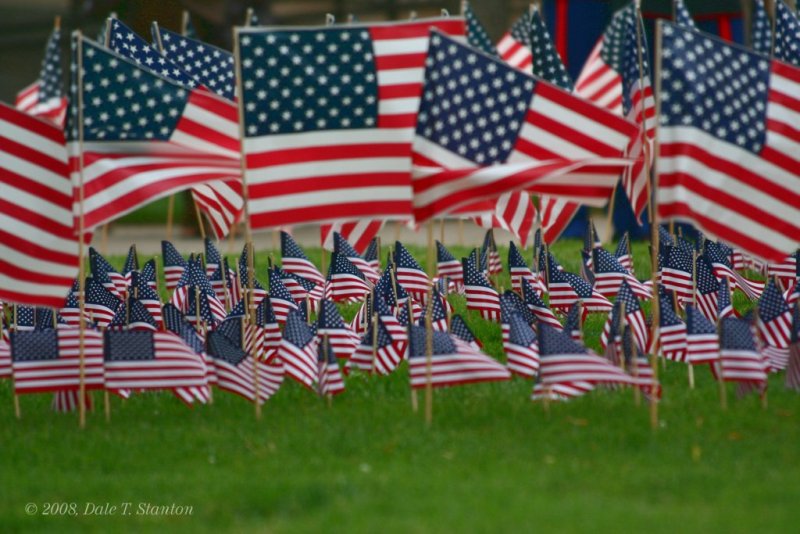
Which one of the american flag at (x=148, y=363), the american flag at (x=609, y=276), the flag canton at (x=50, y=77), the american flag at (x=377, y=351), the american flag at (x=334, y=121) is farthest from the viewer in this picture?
the flag canton at (x=50, y=77)

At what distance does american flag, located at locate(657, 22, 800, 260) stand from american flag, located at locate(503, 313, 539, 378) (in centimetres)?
162

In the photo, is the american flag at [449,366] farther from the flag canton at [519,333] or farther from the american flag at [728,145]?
the american flag at [728,145]

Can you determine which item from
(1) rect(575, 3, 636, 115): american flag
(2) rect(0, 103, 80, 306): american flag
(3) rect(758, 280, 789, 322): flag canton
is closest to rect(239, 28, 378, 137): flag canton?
(2) rect(0, 103, 80, 306): american flag

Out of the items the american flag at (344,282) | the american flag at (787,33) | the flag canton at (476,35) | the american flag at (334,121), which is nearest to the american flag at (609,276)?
the american flag at (344,282)

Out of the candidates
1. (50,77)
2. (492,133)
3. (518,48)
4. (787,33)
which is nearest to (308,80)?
(492,133)

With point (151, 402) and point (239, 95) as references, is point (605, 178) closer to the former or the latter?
point (239, 95)

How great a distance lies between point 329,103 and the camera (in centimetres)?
941

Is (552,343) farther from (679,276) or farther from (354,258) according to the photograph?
(354,258)

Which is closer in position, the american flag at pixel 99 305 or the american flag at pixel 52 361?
the american flag at pixel 52 361

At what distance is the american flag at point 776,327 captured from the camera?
10.8 m

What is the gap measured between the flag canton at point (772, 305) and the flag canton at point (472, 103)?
2.82m

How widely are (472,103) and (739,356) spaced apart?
2.59 metres

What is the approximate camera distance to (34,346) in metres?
9.97

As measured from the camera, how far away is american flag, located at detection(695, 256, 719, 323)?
41.4 feet
